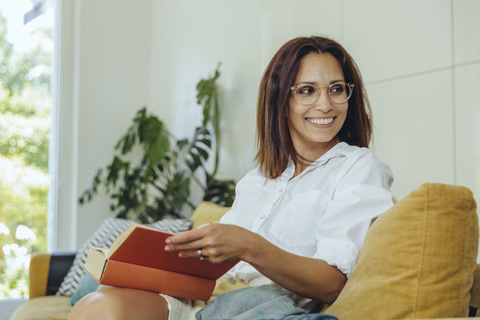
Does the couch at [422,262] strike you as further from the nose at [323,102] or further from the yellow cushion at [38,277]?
the yellow cushion at [38,277]

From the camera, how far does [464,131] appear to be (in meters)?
2.15

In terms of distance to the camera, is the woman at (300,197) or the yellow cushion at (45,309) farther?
the yellow cushion at (45,309)

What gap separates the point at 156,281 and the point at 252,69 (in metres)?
2.25

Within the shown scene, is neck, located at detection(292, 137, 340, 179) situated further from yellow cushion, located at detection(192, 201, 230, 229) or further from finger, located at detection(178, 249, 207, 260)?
yellow cushion, located at detection(192, 201, 230, 229)

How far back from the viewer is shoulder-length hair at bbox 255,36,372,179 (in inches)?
68.0

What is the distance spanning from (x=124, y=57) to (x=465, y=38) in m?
3.24

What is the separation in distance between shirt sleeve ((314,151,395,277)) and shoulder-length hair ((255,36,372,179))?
0.28 metres

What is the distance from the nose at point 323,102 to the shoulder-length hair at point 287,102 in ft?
0.31

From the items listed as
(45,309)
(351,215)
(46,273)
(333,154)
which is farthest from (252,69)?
(351,215)

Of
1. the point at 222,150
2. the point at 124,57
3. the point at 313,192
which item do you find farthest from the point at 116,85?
the point at 313,192

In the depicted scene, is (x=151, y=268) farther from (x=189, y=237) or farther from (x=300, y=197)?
(x=300, y=197)

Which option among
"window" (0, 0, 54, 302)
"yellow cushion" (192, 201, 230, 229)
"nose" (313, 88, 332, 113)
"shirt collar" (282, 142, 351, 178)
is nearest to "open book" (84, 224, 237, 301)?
"shirt collar" (282, 142, 351, 178)

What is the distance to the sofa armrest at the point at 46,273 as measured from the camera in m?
3.09

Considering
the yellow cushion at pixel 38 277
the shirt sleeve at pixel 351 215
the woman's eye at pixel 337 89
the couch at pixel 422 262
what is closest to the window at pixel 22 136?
the yellow cushion at pixel 38 277
